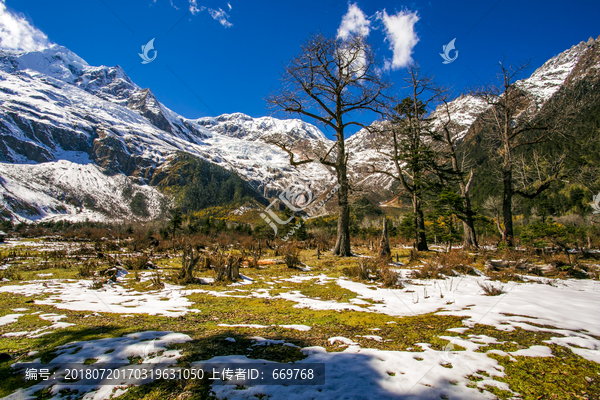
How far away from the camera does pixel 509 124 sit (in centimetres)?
1309

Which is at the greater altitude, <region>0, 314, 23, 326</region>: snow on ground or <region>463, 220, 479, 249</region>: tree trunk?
<region>463, 220, 479, 249</region>: tree trunk

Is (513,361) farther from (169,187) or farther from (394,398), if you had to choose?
(169,187)

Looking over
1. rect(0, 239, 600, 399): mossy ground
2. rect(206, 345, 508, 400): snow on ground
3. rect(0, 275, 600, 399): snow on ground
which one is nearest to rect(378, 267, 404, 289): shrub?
rect(0, 275, 600, 399): snow on ground

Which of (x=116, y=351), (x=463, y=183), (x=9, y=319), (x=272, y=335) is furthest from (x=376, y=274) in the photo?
(x=463, y=183)

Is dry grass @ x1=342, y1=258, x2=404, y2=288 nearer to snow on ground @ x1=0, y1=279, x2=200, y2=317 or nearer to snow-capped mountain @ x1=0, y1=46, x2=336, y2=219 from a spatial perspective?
snow on ground @ x1=0, y1=279, x2=200, y2=317

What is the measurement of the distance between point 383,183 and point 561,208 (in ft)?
202

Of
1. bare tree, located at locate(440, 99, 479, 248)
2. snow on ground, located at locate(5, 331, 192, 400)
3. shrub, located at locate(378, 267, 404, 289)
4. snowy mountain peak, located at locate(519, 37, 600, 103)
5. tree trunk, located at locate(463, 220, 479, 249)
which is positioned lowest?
shrub, located at locate(378, 267, 404, 289)

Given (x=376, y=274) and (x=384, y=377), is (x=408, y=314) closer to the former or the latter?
(x=384, y=377)

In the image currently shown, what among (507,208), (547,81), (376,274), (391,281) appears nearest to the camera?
(391,281)

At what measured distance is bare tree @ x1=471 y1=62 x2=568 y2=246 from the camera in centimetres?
1209

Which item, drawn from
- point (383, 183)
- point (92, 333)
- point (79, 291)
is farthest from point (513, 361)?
point (383, 183)

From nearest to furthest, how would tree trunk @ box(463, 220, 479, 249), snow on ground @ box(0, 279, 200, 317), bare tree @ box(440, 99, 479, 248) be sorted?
snow on ground @ box(0, 279, 200, 317)
bare tree @ box(440, 99, 479, 248)
tree trunk @ box(463, 220, 479, 249)

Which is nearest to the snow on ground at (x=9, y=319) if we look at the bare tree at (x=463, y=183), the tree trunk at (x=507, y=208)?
the bare tree at (x=463, y=183)

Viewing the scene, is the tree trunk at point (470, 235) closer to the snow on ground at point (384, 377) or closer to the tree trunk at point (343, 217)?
the tree trunk at point (343, 217)
